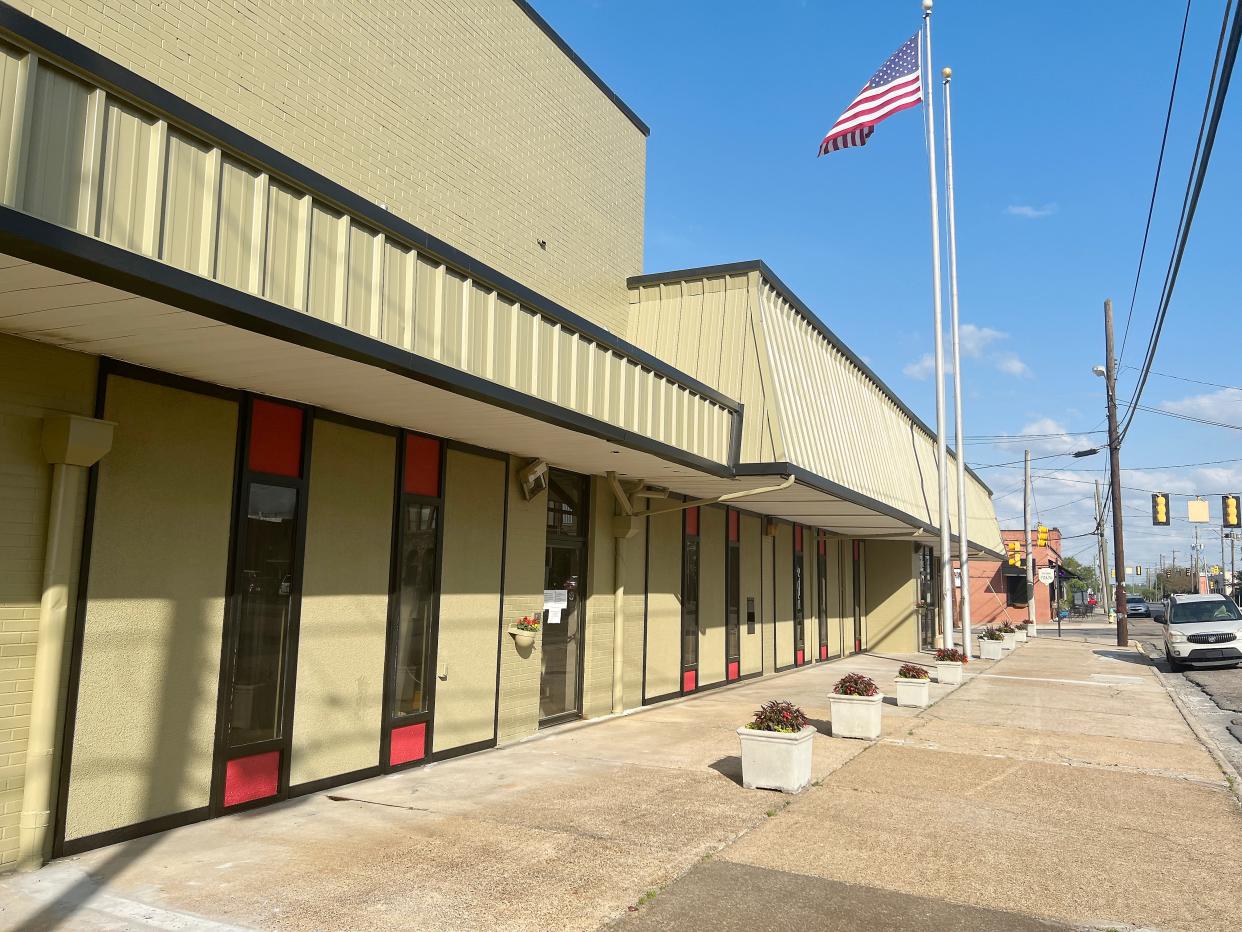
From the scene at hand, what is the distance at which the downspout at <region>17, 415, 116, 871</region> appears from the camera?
5.63 metres

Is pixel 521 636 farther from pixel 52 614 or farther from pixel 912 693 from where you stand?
pixel 912 693

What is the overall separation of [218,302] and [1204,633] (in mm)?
23646

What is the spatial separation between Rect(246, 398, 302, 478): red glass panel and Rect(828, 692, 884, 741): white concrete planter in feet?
23.9

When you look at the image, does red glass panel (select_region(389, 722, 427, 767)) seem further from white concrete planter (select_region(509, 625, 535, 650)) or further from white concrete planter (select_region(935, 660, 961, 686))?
white concrete planter (select_region(935, 660, 961, 686))

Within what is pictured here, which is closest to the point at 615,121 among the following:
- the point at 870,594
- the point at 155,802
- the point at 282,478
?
the point at 282,478

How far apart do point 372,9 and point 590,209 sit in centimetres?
505

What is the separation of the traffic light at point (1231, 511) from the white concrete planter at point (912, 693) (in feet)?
73.4

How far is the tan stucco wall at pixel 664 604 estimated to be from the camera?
13.9 meters

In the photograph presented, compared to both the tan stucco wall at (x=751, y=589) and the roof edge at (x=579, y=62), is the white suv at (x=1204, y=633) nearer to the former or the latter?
the tan stucco wall at (x=751, y=589)

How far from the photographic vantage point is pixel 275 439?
7.54 meters

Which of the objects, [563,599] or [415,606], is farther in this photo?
[563,599]

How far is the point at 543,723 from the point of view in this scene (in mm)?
11312

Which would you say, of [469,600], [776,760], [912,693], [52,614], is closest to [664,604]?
[912,693]

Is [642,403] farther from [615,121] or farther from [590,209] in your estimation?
[615,121]
